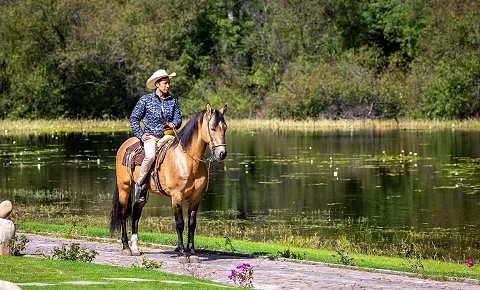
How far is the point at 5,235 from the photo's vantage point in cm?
1399

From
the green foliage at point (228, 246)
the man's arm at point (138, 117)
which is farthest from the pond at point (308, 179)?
the man's arm at point (138, 117)

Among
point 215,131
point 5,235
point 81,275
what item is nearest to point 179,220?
point 215,131

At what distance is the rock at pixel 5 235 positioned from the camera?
13.9 metres

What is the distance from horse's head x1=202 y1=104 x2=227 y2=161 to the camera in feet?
49.1

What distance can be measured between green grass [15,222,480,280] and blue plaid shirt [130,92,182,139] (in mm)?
2405

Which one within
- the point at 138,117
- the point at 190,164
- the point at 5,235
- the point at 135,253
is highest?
the point at 138,117

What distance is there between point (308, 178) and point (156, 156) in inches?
829

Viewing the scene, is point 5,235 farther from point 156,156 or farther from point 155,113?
point 155,113

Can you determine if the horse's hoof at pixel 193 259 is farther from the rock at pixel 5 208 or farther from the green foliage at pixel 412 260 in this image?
the green foliage at pixel 412 260

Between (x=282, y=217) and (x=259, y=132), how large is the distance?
39.6 meters

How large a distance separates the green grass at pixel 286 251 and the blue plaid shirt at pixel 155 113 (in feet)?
7.89

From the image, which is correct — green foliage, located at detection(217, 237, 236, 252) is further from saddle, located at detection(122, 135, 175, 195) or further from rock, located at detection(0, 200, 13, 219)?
rock, located at detection(0, 200, 13, 219)

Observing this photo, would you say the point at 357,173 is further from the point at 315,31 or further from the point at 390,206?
the point at 315,31

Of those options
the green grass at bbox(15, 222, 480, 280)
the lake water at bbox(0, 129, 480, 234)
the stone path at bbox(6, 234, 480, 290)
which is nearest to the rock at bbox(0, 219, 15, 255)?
the stone path at bbox(6, 234, 480, 290)
